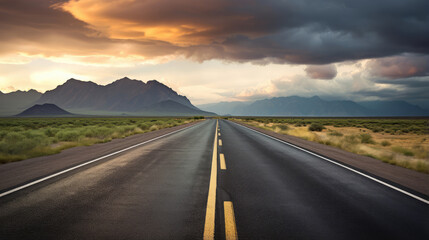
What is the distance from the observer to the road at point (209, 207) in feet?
11.7

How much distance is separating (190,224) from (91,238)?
1310mm

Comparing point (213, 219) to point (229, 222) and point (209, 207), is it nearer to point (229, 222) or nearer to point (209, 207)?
point (229, 222)

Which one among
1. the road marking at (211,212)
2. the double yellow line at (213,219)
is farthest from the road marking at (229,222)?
the road marking at (211,212)

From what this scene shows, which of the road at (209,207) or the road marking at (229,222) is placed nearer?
the road marking at (229,222)

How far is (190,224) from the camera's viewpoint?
377 centimetres

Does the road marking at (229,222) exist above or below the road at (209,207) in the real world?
above

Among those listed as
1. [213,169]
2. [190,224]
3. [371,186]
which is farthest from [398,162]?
[190,224]

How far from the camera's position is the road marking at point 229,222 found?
3412mm

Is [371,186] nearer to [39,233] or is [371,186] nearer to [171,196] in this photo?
[171,196]

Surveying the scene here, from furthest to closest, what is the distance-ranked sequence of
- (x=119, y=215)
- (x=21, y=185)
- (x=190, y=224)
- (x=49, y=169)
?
(x=49, y=169) < (x=21, y=185) < (x=119, y=215) < (x=190, y=224)

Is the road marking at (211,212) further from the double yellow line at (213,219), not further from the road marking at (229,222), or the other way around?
the road marking at (229,222)

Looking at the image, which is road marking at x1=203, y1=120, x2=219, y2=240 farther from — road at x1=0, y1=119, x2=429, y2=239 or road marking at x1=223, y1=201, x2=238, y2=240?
road marking at x1=223, y1=201, x2=238, y2=240

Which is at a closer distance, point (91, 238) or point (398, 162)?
point (91, 238)

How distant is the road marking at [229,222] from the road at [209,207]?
0.04 ft
